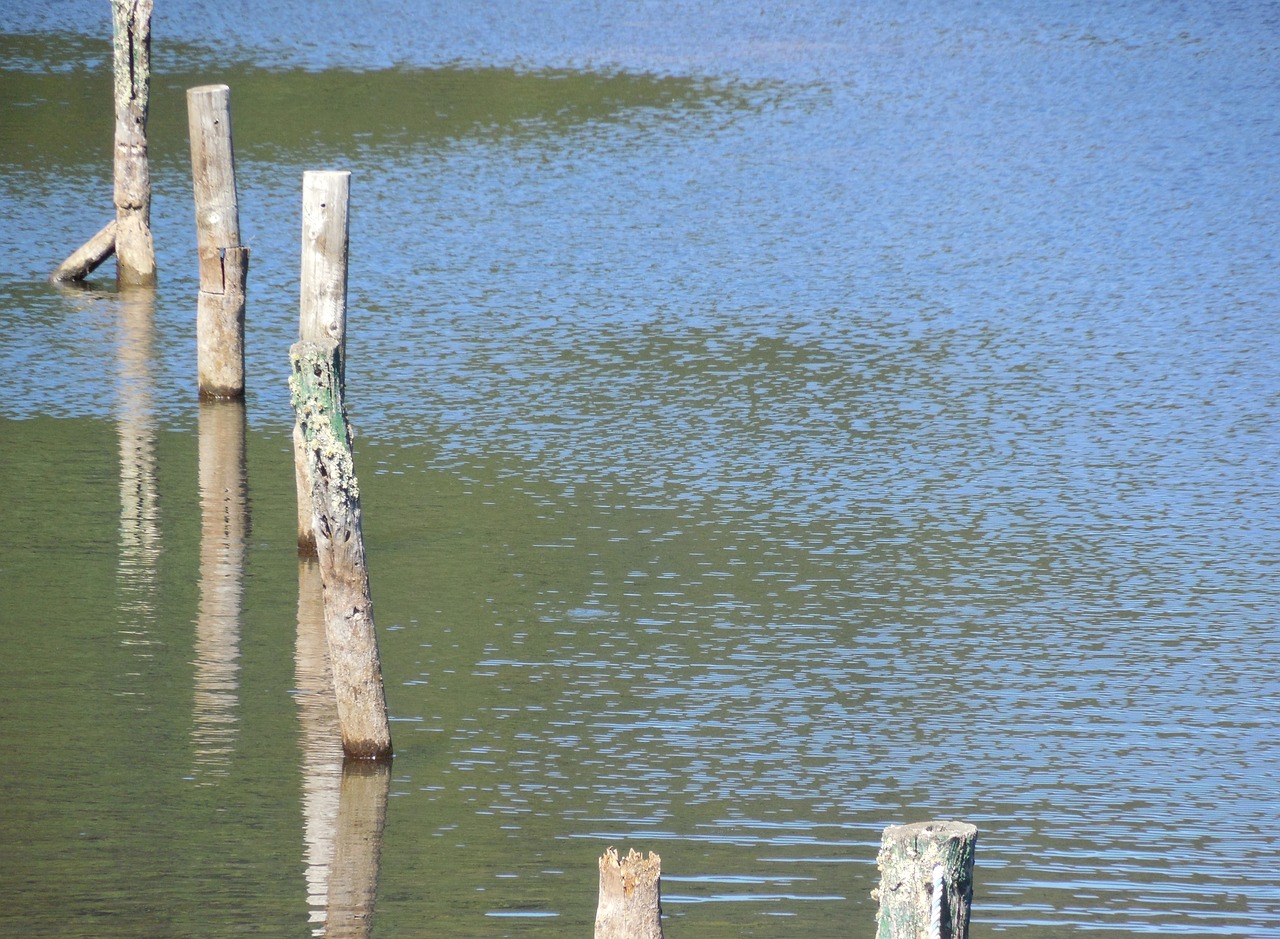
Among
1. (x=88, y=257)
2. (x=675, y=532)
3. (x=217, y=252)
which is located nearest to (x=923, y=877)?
(x=675, y=532)

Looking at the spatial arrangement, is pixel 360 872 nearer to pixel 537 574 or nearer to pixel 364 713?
pixel 364 713

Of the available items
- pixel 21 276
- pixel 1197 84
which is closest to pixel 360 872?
pixel 21 276

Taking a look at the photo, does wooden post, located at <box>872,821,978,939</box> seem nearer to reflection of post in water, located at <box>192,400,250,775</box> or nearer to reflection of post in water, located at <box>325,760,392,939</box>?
reflection of post in water, located at <box>325,760,392,939</box>

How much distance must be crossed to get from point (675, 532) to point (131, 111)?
7943 mm

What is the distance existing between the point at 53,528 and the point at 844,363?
21.3ft

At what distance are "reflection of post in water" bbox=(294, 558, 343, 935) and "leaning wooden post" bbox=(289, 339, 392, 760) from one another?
0.55 ft

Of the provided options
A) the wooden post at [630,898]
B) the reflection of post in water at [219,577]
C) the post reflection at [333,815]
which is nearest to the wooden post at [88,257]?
the reflection of post in water at [219,577]

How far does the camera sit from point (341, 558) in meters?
7.28

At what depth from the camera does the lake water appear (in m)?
6.76

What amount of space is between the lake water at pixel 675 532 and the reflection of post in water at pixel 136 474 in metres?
0.05

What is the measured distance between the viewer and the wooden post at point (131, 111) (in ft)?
52.2

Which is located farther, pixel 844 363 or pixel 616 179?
pixel 616 179

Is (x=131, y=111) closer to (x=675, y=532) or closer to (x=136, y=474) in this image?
(x=136, y=474)

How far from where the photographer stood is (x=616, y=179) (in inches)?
840
